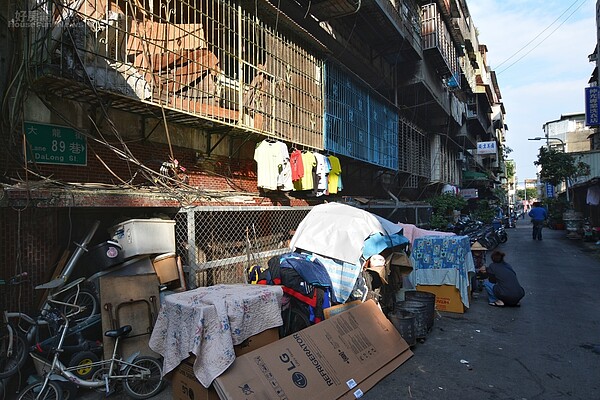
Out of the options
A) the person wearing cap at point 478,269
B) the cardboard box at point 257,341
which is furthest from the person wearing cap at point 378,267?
the person wearing cap at point 478,269

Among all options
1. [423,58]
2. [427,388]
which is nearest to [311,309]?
[427,388]

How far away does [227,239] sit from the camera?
22.2 ft

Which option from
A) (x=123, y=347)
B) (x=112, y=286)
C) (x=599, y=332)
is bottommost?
(x=599, y=332)

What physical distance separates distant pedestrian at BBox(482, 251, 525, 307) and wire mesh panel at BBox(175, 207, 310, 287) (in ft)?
13.1

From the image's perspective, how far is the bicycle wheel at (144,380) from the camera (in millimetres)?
3877

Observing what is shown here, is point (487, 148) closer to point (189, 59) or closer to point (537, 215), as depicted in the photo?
point (537, 215)

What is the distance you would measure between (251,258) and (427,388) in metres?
3.35

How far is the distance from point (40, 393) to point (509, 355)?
5.46m

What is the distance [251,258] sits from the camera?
21.0ft

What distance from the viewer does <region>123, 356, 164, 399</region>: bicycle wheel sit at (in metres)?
3.88

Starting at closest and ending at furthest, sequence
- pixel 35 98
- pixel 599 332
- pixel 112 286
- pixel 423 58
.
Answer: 1. pixel 112 286
2. pixel 35 98
3. pixel 599 332
4. pixel 423 58

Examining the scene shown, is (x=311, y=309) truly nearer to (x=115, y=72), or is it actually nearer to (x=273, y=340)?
(x=273, y=340)

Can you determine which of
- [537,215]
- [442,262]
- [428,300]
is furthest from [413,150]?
[428,300]

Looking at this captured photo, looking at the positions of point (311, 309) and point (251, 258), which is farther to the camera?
point (251, 258)
